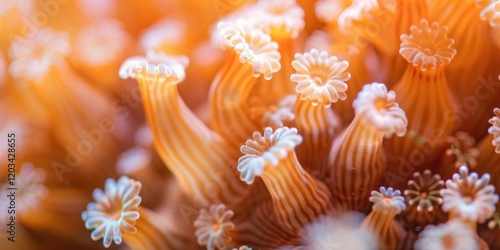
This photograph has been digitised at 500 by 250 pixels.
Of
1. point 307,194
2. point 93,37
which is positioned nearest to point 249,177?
point 307,194

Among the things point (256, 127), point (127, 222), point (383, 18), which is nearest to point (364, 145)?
point (256, 127)

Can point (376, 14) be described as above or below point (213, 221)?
above

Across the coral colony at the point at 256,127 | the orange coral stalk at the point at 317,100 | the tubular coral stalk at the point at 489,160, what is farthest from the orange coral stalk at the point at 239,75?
the tubular coral stalk at the point at 489,160

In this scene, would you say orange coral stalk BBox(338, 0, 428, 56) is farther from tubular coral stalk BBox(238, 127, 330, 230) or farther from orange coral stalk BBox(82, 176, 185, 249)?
orange coral stalk BBox(82, 176, 185, 249)

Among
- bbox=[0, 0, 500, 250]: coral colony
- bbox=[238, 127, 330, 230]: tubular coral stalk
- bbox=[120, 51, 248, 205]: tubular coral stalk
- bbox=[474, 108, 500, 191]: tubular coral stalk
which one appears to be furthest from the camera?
bbox=[120, 51, 248, 205]: tubular coral stalk

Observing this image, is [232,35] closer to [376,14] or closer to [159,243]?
[376,14]

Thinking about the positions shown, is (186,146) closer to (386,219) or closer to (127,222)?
(127,222)

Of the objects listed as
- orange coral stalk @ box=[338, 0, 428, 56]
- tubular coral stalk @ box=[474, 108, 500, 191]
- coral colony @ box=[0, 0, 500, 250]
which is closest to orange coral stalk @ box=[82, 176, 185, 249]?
coral colony @ box=[0, 0, 500, 250]
